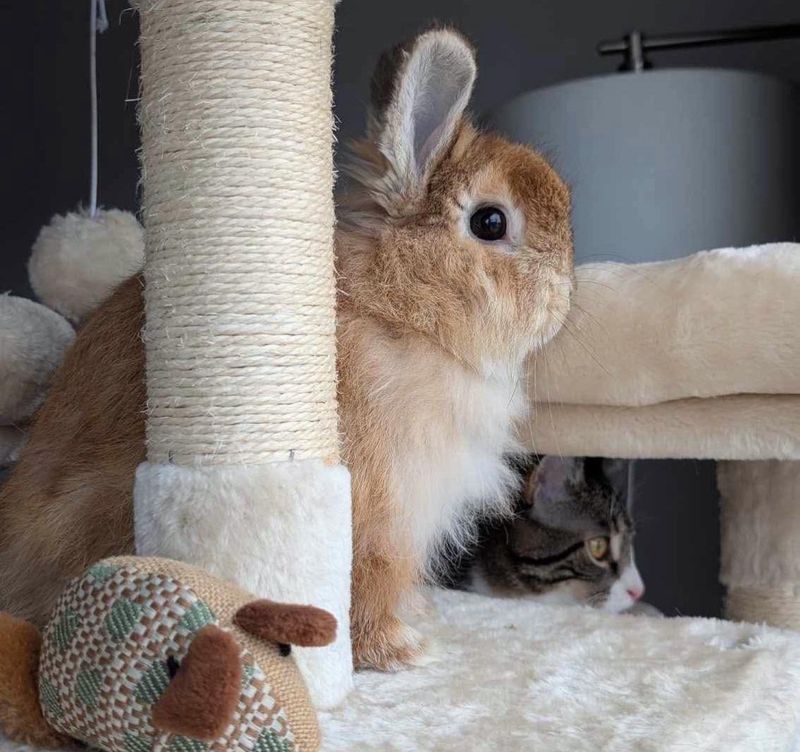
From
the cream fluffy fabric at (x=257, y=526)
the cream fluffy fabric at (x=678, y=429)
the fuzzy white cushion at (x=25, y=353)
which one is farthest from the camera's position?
the fuzzy white cushion at (x=25, y=353)

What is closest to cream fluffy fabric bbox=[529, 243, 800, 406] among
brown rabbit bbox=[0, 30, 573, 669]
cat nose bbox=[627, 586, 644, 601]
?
brown rabbit bbox=[0, 30, 573, 669]

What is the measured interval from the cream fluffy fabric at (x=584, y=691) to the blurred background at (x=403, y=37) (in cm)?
102

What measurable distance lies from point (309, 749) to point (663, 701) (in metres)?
0.48

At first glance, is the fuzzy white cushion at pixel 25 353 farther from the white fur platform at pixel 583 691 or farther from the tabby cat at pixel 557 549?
the tabby cat at pixel 557 549

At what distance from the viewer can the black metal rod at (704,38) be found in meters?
2.15

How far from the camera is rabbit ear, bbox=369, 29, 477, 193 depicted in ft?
3.75

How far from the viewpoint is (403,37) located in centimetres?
285

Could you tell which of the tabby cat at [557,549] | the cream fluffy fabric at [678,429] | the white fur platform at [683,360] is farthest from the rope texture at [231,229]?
the tabby cat at [557,549]

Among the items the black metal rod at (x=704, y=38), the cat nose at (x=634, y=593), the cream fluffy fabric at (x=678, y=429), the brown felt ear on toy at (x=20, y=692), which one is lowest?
the cat nose at (x=634, y=593)

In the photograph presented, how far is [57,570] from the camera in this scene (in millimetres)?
1075

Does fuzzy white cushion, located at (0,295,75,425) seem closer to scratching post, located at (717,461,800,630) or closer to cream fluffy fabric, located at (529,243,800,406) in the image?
cream fluffy fabric, located at (529,243,800,406)

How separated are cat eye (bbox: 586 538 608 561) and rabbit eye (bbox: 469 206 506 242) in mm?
849

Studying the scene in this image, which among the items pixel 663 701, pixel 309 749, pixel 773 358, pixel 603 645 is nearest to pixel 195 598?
pixel 309 749

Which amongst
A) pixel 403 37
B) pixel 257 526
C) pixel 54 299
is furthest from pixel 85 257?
pixel 403 37
